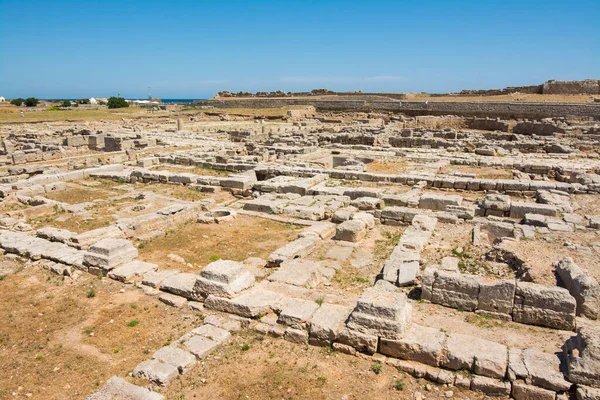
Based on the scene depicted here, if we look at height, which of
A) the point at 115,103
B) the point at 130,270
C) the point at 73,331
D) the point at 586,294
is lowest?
the point at 73,331

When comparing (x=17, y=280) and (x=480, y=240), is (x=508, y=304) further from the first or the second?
(x=17, y=280)

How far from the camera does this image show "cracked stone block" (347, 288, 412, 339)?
572 centimetres

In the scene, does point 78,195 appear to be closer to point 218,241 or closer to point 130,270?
point 218,241

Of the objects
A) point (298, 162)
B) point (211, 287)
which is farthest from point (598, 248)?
point (298, 162)

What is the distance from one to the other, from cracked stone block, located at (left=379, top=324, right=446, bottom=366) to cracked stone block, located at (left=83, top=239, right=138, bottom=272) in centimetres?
600

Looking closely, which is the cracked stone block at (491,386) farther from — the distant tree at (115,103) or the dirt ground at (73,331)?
the distant tree at (115,103)

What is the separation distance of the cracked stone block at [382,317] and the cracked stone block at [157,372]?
2.55 meters

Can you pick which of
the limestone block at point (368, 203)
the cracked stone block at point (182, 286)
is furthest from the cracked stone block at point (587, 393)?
the limestone block at point (368, 203)

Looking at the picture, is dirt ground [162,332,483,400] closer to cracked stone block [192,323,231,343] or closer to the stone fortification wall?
cracked stone block [192,323,231,343]

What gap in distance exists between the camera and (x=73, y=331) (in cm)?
668

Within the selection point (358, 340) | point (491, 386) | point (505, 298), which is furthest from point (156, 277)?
point (505, 298)

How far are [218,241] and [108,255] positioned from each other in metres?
2.96

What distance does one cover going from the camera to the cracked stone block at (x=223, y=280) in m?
7.09

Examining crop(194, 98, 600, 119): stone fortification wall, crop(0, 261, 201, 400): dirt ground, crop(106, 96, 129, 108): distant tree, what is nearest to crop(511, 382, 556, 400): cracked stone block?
crop(0, 261, 201, 400): dirt ground
